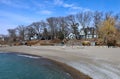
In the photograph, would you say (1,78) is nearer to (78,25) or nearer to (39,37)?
(78,25)

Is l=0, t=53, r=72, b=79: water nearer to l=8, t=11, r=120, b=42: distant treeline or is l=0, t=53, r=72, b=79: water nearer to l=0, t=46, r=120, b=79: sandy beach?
l=0, t=46, r=120, b=79: sandy beach

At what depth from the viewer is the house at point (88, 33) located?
92.6 m

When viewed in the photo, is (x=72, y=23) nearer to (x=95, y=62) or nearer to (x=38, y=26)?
(x=38, y=26)

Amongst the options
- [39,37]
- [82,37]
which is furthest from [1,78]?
[39,37]

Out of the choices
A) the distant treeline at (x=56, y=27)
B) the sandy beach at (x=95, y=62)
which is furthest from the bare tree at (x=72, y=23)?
the sandy beach at (x=95, y=62)

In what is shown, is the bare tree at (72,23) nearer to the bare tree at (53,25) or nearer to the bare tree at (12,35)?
the bare tree at (53,25)

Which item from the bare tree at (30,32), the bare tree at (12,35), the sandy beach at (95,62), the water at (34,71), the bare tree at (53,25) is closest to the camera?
the sandy beach at (95,62)

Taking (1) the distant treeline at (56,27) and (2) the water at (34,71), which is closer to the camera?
(2) the water at (34,71)

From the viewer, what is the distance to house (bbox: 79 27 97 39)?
92.6 m

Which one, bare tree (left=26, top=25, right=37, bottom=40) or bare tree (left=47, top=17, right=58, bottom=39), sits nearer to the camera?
bare tree (left=47, top=17, right=58, bottom=39)

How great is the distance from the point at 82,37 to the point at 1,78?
83.3m

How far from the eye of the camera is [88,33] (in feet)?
324

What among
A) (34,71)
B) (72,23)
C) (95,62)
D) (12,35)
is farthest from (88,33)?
(34,71)

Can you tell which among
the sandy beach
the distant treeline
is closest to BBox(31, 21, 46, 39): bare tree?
the distant treeline
